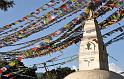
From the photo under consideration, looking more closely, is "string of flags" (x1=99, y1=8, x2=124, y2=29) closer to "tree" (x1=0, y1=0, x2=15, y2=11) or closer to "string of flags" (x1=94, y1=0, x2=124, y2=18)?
"string of flags" (x1=94, y1=0, x2=124, y2=18)

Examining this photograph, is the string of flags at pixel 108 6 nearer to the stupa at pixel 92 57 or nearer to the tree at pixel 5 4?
the stupa at pixel 92 57

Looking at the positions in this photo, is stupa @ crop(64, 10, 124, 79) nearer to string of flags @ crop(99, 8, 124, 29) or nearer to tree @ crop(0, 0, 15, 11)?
string of flags @ crop(99, 8, 124, 29)

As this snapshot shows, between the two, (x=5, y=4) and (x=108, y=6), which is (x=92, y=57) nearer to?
(x=108, y=6)

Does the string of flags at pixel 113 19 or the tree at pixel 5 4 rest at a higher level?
the tree at pixel 5 4

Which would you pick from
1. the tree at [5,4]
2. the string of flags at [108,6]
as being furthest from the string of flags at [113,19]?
the tree at [5,4]

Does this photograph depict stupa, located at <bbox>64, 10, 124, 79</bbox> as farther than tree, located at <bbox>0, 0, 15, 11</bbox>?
No

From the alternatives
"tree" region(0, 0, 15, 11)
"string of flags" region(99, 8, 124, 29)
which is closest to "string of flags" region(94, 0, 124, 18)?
"string of flags" region(99, 8, 124, 29)

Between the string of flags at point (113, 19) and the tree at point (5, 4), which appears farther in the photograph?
the tree at point (5, 4)

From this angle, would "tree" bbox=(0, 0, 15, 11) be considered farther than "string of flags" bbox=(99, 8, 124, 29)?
Yes

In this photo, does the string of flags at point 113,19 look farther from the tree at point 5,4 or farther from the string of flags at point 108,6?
the tree at point 5,4

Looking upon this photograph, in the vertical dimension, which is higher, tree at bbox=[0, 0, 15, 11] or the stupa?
tree at bbox=[0, 0, 15, 11]

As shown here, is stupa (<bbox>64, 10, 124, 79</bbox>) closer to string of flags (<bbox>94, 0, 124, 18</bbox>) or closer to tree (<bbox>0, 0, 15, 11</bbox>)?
string of flags (<bbox>94, 0, 124, 18</bbox>)

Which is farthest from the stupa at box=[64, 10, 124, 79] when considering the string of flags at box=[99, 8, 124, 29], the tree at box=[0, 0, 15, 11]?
the tree at box=[0, 0, 15, 11]

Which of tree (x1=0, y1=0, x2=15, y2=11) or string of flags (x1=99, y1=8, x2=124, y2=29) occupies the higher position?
tree (x1=0, y1=0, x2=15, y2=11)
